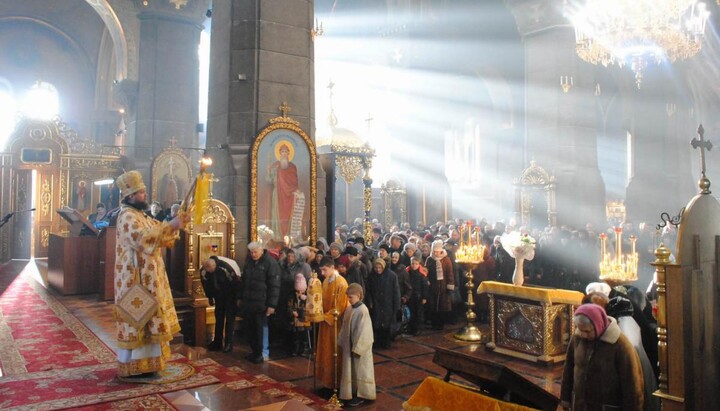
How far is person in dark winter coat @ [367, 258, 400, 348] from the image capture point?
26.7 feet

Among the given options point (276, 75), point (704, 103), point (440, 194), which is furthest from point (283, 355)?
point (704, 103)

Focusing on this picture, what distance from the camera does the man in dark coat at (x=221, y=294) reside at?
7.68 m

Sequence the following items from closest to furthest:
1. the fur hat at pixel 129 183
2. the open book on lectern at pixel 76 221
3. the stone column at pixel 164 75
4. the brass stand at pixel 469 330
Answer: the fur hat at pixel 129 183 → the brass stand at pixel 469 330 → the open book on lectern at pixel 76 221 → the stone column at pixel 164 75

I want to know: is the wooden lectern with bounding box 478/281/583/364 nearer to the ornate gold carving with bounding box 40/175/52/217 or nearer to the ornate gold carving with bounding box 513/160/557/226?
the ornate gold carving with bounding box 513/160/557/226

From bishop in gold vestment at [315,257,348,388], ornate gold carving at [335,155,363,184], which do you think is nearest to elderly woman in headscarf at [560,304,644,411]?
bishop in gold vestment at [315,257,348,388]

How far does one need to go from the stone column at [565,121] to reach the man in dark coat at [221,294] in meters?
11.7

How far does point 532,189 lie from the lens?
1686 cm

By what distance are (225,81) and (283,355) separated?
18.1 ft

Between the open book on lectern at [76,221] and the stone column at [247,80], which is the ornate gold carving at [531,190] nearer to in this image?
the stone column at [247,80]

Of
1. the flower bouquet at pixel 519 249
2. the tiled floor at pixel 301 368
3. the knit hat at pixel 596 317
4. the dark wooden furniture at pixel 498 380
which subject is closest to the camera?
the dark wooden furniture at pixel 498 380

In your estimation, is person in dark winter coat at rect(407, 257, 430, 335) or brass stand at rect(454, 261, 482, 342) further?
person in dark winter coat at rect(407, 257, 430, 335)

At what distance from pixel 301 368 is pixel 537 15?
1435cm

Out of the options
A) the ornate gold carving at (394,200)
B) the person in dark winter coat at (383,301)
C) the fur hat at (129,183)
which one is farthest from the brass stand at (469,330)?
the ornate gold carving at (394,200)

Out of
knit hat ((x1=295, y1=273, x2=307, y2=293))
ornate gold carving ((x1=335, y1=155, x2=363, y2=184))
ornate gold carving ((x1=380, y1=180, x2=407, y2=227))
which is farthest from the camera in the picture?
ornate gold carving ((x1=380, y1=180, x2=407, y2=227))
